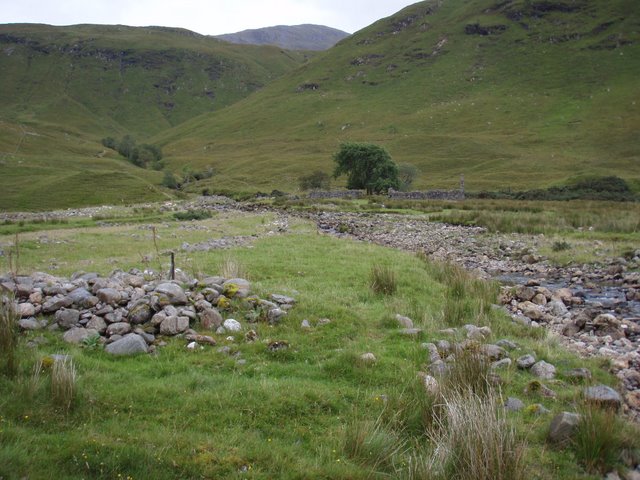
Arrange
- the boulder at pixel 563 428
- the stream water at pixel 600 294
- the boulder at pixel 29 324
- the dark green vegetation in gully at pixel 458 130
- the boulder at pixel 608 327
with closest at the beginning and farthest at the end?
1. the boulder at pixel 563 428
2. the boulder at pixel 29 324
3. the boulder at pixel 608 327
4. the stream water at pixel 600 294
5. the dark green vegetation in gully at pixel 458 130

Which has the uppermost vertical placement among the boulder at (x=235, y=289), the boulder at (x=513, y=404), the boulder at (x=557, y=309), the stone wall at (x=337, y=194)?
the stone wall at (x=337, y=194)

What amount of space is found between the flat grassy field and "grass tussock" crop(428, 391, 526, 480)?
0.28 ft

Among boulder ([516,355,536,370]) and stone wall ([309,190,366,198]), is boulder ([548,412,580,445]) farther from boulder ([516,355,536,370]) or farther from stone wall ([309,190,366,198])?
stone wall ([309,190,366,198])

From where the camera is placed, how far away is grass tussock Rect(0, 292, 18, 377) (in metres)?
7.07

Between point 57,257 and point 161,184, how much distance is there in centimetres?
7454

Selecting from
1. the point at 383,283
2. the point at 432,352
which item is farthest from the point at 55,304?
the point at 383,283

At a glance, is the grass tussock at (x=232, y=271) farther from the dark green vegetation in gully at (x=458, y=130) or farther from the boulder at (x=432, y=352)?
the dark green vegetation in gully at (x=458, y=130)

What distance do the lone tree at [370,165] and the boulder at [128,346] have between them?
66.8 m

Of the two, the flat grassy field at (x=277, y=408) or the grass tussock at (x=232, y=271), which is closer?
the flat grassy field at (x=277, y=408)

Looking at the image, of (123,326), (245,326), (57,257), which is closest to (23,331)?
(123,326)

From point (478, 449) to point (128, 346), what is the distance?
6328mm

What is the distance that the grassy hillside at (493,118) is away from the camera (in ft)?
344

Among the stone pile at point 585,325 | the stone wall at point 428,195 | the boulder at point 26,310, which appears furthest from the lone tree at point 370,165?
the boulder at point 26,310

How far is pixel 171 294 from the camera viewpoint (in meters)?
10.6
